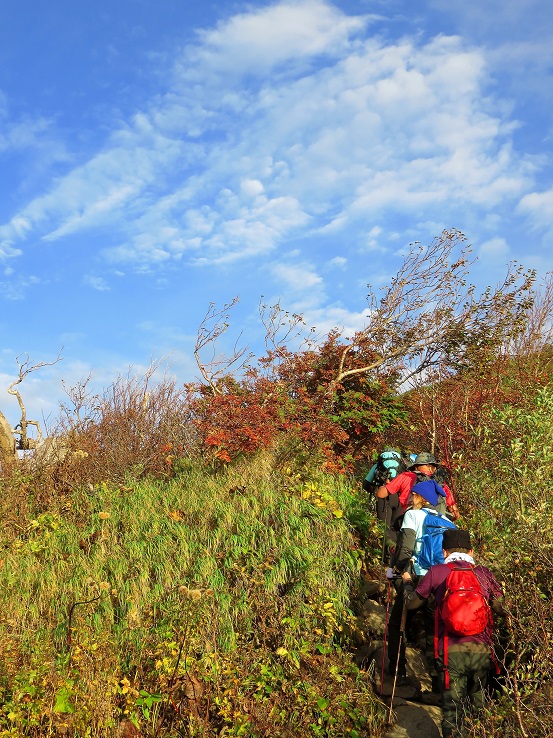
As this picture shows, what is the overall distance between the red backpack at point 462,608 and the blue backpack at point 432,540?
4.45ft

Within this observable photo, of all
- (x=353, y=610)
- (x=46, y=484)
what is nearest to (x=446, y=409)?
(x=353, y=610)

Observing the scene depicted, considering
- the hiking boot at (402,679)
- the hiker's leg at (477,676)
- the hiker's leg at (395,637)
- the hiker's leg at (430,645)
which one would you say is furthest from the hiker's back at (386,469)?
the hiker's leg at (477,676)

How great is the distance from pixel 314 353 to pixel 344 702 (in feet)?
33.0

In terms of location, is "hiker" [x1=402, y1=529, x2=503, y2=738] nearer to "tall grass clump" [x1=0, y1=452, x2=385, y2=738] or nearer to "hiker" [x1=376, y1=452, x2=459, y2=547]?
"tall grass clump" [x1=0, y1=452, x2=385, y2=738]

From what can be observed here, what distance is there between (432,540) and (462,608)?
1605mm

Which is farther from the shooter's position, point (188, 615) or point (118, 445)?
point (118, 445)

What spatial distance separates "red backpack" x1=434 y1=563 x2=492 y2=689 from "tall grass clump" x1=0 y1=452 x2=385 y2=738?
1671 millimetres

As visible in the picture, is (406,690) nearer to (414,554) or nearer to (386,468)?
(414,554)

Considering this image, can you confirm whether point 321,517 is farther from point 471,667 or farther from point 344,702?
point 471,667

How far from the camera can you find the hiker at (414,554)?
691 cm

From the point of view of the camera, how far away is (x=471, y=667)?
5.30 metres

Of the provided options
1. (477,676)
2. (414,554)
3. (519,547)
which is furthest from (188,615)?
(519,547)

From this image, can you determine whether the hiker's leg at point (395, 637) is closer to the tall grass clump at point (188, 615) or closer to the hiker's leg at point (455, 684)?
the tall grass clump at point (188, 615)

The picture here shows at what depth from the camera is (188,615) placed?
251 inches
